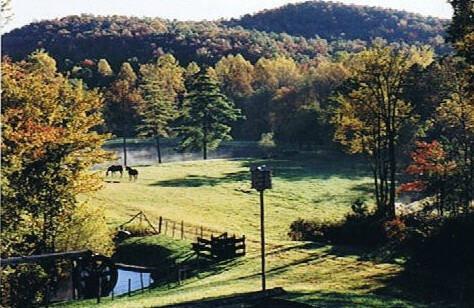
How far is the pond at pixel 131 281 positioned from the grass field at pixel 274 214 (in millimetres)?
4081

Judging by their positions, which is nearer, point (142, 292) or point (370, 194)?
point (142, 292)

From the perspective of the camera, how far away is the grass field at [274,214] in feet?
93.9

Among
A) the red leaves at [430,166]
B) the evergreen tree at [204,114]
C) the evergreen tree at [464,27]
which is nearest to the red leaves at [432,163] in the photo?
the red leaves at [430,166]

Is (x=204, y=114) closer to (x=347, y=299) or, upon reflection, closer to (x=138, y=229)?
(x=138, y=229)

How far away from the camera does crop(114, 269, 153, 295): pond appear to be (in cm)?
3814

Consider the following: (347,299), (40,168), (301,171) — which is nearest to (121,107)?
(301,171)

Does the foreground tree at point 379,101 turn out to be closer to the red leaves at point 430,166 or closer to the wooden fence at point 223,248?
the red leaves at point 430,166

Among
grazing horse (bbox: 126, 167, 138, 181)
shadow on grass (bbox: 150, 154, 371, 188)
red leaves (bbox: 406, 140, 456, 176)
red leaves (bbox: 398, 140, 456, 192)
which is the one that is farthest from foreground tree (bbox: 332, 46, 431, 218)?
grazing horse (bbox: 126, 167, 138, 181)

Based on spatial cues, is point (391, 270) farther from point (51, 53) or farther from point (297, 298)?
point (51, 53)

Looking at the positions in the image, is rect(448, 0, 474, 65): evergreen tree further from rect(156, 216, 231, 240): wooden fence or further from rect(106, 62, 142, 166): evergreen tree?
rect(106, 62, 142, 166): evergreen tree

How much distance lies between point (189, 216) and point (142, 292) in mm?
21348

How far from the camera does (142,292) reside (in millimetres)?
33844

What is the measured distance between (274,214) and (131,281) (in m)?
21.0

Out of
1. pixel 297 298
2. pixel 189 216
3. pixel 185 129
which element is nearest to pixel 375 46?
pixel 189 216
